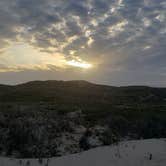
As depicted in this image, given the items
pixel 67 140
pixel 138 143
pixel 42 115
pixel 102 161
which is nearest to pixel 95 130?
pixel 67 140

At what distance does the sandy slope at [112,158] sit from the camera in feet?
49.5

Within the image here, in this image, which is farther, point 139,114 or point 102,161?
point 139,114

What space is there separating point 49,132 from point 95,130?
5797 millimetres

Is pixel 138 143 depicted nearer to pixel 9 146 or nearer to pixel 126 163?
pixel 126 163

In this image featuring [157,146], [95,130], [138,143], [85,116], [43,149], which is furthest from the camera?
[85,116]

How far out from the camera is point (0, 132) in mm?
30156

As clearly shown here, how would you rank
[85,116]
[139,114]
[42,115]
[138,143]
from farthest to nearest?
[139,114] < [85,116] < [42,115] < [138,143]

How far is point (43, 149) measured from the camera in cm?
2750

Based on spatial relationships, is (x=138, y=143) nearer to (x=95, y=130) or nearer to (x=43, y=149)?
(x=43, y=149)

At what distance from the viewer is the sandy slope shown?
Answer: 1508 centimetres

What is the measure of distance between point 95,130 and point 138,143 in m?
13.5

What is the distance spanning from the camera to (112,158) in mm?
16359

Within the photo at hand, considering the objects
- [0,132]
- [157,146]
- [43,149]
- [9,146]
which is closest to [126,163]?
[157,146]

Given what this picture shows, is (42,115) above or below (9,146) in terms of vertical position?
above
